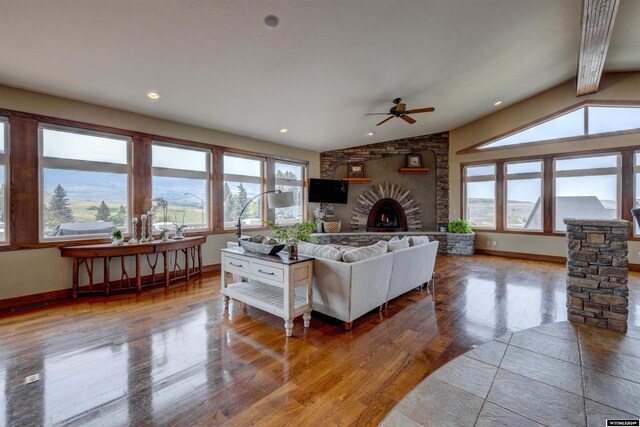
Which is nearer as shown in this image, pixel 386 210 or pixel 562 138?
pixel 562 138

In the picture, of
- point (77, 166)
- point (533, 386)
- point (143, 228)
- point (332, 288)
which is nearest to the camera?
point (533, 386)

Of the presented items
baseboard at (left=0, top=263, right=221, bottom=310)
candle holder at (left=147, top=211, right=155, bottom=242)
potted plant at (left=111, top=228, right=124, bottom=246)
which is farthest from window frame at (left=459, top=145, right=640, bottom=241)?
baseboard at (left=0, top=263, right=221, bottom=310)

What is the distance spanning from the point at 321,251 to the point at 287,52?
248 centimetres

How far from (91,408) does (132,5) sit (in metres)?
3.23

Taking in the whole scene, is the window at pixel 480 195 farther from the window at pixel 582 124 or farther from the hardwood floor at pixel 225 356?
the hardwood floor at pixel 225 356

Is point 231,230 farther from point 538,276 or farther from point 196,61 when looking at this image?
point 538,276

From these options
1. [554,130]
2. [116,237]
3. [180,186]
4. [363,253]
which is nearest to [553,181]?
[554,130]

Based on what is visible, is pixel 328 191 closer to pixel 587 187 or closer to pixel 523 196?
pixel 523 196

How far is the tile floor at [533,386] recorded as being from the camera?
1573 millimetres

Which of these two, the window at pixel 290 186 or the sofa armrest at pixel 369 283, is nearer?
the sofa armrest at pixel 369 283

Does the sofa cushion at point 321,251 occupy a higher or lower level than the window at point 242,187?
lower

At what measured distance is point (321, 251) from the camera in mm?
3080

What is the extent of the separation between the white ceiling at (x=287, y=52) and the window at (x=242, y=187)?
0.91 m

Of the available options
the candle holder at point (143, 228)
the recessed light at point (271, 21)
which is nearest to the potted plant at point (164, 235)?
the candle holder at point (143, 228)
